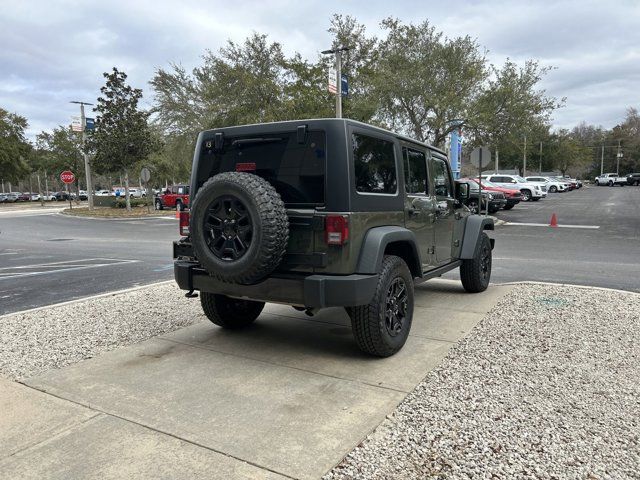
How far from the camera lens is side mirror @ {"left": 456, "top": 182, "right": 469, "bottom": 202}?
6285 mm

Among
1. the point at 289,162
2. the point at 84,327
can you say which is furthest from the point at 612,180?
the point at 84,327

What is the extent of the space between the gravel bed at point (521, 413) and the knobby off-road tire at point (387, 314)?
0.47 m

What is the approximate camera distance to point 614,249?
1180 centimetres

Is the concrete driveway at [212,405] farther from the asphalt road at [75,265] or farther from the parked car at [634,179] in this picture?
the parked car at [634,179]

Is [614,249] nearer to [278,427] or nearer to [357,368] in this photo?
[357,368]

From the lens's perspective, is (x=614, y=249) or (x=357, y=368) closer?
(x=357, y=368)

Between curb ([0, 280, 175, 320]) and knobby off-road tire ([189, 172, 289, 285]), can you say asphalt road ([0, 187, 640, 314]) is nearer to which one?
curb ([0, 280, 175, 320])

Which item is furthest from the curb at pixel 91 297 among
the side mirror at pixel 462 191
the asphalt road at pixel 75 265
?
the side mirror at pixel 462 191

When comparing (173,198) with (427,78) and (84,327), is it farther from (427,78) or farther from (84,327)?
(84,327)

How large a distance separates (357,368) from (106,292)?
15.6ft

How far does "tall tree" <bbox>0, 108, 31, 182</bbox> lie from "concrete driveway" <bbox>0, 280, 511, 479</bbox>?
55198 millimetres

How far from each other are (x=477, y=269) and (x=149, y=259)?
24.2 ft

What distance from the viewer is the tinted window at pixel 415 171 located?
480 cm

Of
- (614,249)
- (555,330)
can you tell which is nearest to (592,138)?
(614,249)
